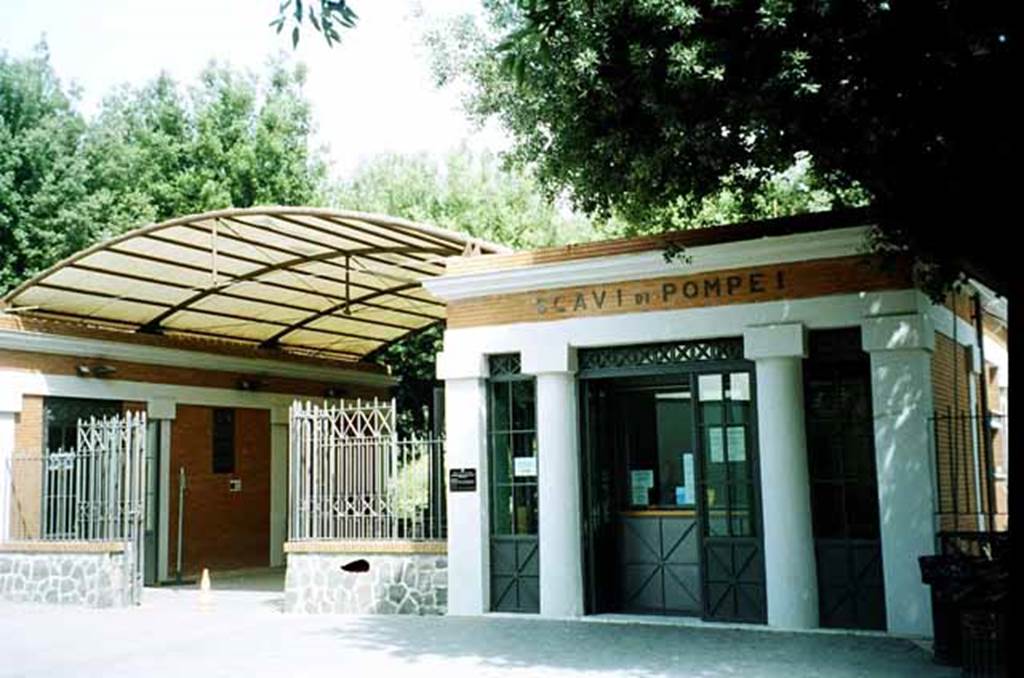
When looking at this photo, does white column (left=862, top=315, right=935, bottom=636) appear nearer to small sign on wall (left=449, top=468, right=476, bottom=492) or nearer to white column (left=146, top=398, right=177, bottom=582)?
small sign on wall (left=449, top=468, right=476, bottom=492)

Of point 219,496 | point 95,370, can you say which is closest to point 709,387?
point 95,370

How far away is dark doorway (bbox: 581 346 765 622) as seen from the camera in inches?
472

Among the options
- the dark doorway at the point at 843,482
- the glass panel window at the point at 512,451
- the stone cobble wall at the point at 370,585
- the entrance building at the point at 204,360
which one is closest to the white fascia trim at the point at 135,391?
the entrance building at the point at 204,360

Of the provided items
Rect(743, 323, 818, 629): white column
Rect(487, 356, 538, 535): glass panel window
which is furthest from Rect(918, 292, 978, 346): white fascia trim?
Rect(487, 356, 538, 535): glass panel window

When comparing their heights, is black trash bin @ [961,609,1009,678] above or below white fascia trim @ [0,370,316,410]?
below

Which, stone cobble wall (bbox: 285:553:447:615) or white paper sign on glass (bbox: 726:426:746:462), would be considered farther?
stone cobble wall (bbox: 285:553:447:615)

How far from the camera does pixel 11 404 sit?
16.0 meters

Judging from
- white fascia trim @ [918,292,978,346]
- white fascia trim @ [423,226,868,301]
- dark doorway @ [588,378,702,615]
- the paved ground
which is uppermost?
white fascia trim @ [423,226,868,301]

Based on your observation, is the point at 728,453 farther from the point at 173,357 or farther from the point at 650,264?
the point at 173,357

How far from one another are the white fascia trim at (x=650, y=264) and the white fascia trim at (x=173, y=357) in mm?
6496

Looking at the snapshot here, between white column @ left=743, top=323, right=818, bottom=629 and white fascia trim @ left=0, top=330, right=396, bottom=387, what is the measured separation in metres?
10.5

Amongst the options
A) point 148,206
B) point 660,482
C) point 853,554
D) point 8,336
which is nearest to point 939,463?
point 853,554

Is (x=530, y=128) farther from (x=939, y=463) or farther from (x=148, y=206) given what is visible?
(x=148, y=206)

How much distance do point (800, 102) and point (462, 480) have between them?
256 inches
